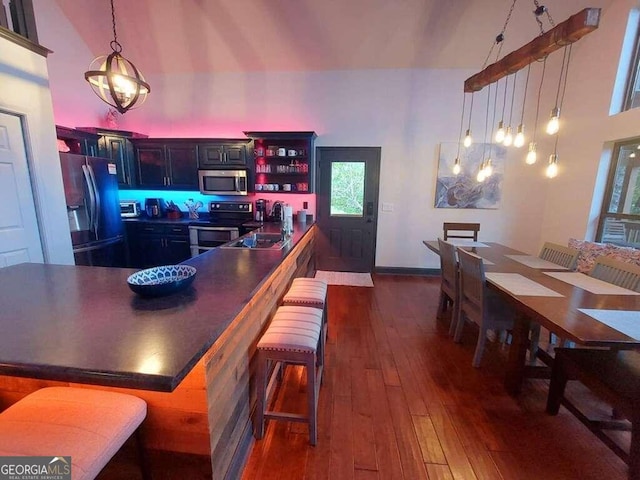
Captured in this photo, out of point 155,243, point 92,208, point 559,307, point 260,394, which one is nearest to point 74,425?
point 260,394

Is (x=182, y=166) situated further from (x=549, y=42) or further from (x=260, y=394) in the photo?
(x=549, y=42)

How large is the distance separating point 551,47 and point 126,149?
546 centimetres

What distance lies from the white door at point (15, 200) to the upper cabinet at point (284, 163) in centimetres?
264

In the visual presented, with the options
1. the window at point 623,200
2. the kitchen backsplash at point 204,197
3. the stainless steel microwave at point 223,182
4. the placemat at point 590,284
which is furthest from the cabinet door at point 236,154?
the window at point 623,200

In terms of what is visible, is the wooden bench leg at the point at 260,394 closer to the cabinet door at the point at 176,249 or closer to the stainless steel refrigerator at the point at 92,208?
the stainless steel refrigerator at the point at 92,208

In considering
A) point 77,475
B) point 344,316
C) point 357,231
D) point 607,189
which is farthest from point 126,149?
point 607,189

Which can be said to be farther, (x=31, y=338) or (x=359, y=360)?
(x=359, y=360)

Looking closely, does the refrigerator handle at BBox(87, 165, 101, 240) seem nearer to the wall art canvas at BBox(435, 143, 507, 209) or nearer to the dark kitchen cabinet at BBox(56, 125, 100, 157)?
the dark kitchen cabinet at BBox(56, 125, 100, 157)

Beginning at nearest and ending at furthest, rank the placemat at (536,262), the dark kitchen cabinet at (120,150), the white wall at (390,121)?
the placemat at (536,262), the white wall at (390,121), the dark kitchen cabinet at (120,150)

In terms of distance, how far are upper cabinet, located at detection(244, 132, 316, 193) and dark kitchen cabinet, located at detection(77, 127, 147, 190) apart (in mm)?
2019

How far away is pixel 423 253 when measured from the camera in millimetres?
4961

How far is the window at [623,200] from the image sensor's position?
129 inches

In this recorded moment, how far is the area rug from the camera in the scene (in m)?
4.45

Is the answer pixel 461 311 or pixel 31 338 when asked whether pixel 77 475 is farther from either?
pixel 461 311
